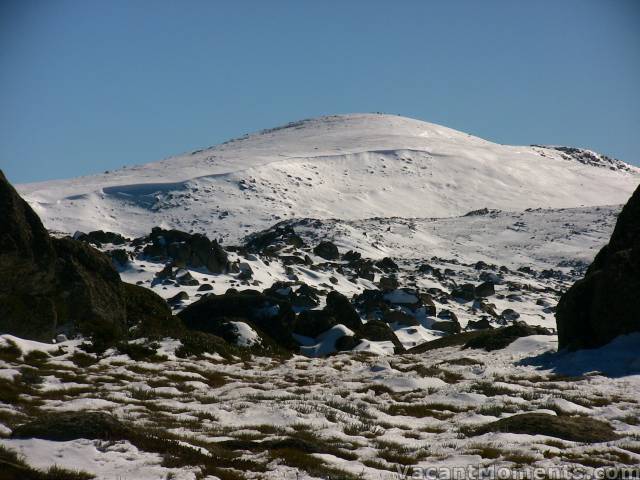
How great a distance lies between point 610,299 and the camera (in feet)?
105

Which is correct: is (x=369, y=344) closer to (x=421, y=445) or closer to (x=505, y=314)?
(x=421, y=445)

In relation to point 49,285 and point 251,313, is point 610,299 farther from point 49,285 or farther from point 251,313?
point 49,285

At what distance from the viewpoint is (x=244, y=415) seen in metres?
21.1

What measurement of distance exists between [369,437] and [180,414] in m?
6.01

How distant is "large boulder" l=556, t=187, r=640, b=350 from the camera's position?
31.5 meters

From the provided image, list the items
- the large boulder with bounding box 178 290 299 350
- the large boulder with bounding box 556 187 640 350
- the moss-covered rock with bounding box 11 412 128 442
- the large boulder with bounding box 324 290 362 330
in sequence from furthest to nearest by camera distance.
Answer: the large boulder with bounding box 324 290 362 330 → the large boulder with bounding box 178 290 299 350 → the large boulder with bounding box 556 187 640 350 → the moss-covered rock with bounding box 11 412 128 442

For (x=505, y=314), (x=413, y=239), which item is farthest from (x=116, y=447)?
(x=413, y=239)

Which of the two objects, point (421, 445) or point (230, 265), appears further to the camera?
point (230, 265)

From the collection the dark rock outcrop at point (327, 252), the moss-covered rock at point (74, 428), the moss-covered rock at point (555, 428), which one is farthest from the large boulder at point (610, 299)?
the dark rock outcrop at point (327, 252)

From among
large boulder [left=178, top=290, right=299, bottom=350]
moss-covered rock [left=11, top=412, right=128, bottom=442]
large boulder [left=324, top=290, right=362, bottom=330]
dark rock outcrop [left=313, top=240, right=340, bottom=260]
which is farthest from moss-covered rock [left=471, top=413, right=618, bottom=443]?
dark rock outcrop [left=313, top=240, right=340, bottom=260]

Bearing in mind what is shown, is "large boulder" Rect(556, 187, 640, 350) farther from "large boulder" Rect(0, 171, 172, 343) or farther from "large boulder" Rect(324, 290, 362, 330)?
"large boulder" Rect(0, 171, 172, 343)

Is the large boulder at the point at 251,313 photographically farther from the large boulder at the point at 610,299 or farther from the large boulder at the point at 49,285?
the large boulder at the point at 610,299

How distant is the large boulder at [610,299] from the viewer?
31.5 metres

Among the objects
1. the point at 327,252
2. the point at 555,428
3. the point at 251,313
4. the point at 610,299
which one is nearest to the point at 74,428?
the point at 555,428
